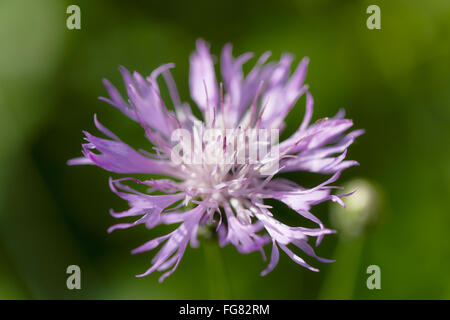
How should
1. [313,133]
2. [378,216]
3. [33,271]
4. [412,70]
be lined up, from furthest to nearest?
[412,70], [33,271], [378,216], [313,133]

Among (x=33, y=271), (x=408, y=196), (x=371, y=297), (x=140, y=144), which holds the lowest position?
(x=371, y=297)

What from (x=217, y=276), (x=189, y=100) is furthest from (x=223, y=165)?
(x=189, y=100)

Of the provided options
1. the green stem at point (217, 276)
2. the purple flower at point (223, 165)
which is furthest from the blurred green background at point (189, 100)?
the purple flower at point (223, 165)

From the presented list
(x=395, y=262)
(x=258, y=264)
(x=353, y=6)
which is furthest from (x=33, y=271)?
(x=353, y=6)

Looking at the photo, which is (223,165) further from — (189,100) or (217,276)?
(189,100)

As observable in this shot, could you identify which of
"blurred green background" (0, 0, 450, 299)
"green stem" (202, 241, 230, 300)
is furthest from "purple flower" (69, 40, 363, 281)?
"blurred green background" (0, 0, 450, 299)

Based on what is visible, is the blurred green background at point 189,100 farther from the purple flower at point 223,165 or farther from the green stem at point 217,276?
the purple flower at point 223,165
